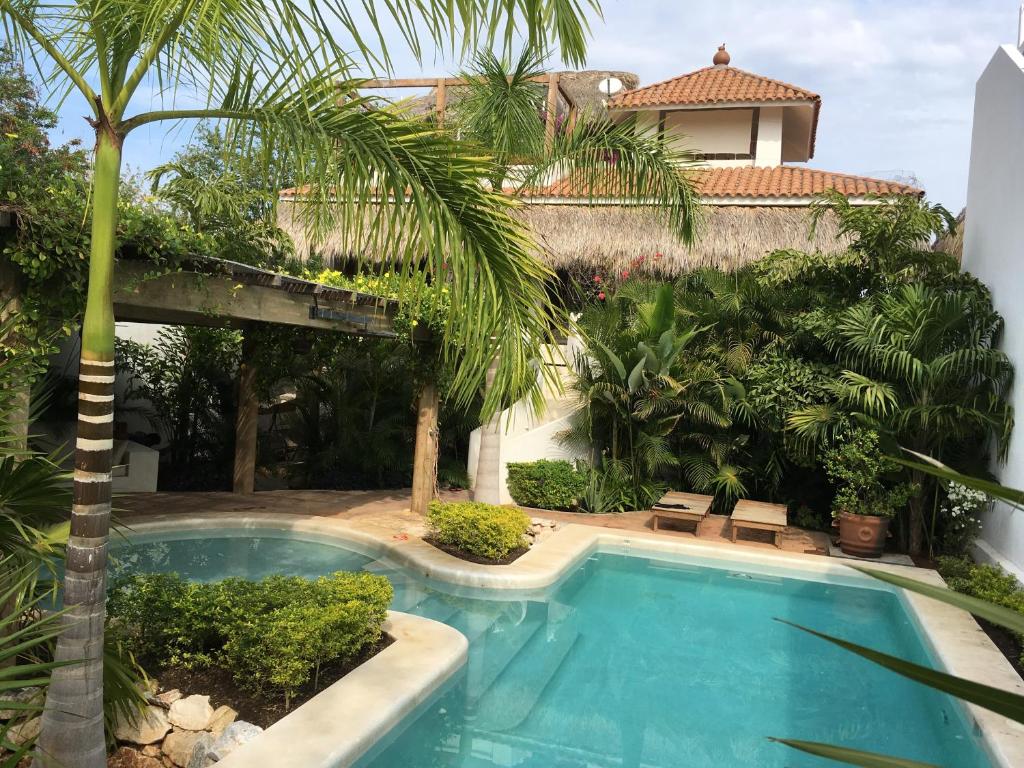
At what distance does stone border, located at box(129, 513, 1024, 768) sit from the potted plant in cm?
51

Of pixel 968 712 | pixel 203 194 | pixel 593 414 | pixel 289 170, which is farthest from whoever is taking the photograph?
pixel 593 414

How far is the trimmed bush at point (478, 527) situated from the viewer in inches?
337

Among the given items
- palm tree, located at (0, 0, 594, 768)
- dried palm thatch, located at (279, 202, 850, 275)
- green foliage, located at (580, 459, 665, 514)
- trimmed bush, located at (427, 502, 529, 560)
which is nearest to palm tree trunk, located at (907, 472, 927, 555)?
green foliage, located at (580, 459, 665, 514)

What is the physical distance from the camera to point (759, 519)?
410 inches

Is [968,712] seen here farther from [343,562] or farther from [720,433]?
[720,433]

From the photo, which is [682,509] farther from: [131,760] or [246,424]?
[131,760]

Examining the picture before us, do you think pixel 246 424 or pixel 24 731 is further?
pixel 246 424

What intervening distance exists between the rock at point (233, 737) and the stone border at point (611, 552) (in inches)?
150

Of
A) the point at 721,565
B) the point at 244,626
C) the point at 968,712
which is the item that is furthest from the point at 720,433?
the point at 244,626

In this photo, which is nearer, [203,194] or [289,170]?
[289,170]

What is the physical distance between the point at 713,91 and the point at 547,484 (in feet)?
37.2

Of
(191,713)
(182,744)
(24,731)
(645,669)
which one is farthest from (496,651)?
(24,731)

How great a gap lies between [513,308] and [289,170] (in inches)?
55.6

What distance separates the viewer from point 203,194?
9492 millimetres
